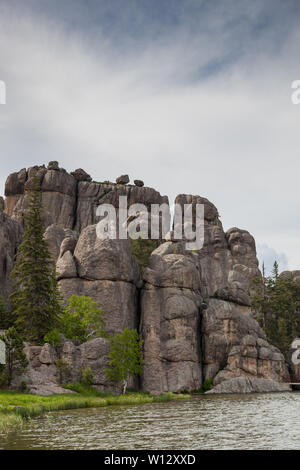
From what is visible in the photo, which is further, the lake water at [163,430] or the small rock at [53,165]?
the small rock at [53,165]

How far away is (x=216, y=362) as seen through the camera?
198 feet

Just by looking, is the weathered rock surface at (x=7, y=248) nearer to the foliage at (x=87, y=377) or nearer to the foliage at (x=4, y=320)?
the foliage at (x=4, y=320)

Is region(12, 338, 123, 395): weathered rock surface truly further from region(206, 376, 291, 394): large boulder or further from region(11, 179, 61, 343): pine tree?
region(206, 376, 291, 394): large boulder

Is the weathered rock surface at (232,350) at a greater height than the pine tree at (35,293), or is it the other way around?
the pine tree at (35,293)

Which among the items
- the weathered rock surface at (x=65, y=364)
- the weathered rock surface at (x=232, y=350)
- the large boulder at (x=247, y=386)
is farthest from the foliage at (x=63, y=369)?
the weathered rock surface at (x=232, y=350)

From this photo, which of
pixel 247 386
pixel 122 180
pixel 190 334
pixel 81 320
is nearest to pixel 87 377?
pixel 81 320

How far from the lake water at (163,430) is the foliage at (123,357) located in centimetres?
1344

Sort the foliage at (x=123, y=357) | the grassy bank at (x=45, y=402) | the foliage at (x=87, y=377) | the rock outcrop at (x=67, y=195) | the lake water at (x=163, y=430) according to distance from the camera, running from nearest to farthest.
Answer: the lake water at (x=163, y=430) → the grassy bank at (x=45, y=402) → the foliage at (x=87, y=377) → the foliage at (x=123, y=357) → the rock outcrop at (x=67, y=195)

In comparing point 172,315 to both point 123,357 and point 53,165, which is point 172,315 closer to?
point 123,357

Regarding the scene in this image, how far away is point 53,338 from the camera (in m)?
48.4

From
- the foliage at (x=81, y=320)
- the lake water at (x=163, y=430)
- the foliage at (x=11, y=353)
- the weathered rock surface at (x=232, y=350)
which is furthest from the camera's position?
the weathered rock surface at (x=232, y=350)

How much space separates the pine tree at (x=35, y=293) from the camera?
164 feet
